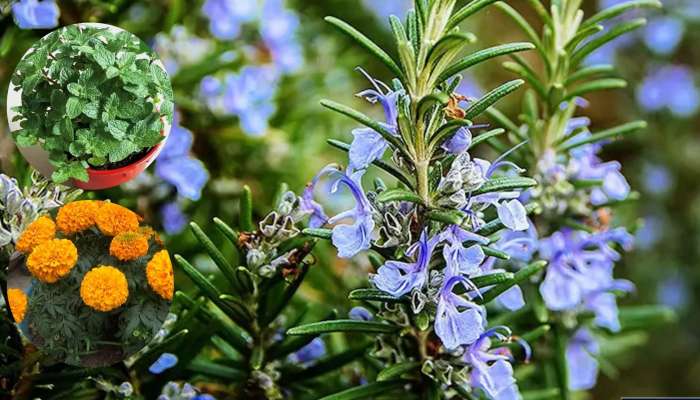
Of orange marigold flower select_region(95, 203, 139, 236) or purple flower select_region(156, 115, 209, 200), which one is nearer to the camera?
orange marigold flower select_region(95, 203, 139, 236)

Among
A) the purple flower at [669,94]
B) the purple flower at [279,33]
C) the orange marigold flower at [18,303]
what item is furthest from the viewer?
the purple flower at [669,94]

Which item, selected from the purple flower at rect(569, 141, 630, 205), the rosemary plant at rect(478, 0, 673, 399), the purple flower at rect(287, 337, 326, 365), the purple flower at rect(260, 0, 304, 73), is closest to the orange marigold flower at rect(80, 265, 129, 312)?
the purple flower at rect(287, 337, 326, 365)

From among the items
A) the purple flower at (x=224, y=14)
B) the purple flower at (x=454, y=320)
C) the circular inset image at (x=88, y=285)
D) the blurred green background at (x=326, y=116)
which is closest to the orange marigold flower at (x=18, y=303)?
the circular inset image at (x=88, y=285)

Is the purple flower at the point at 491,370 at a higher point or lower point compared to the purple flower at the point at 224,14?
lower

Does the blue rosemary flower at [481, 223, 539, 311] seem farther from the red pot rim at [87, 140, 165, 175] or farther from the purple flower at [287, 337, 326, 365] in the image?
the red pot rim at [87, 140, 165, 175]

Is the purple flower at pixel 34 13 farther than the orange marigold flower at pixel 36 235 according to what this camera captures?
Yes

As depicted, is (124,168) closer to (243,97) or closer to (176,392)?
(176,392)

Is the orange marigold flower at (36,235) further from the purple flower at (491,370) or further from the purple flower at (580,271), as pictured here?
the purple flower at (580,271)

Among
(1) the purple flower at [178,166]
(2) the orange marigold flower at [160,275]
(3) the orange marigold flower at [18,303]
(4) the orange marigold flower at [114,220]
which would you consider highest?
(4) the orange marigold flower at [114,220]
